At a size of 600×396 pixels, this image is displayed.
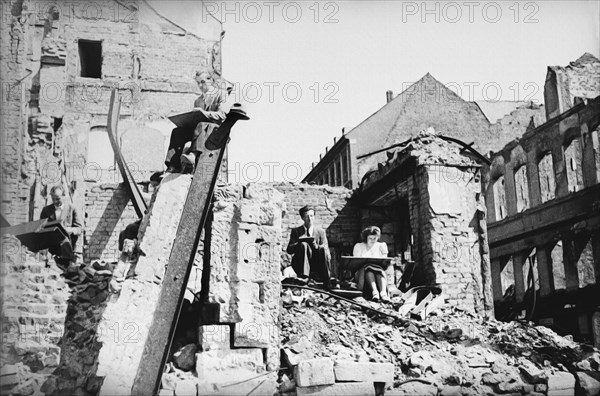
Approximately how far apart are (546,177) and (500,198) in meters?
2.06

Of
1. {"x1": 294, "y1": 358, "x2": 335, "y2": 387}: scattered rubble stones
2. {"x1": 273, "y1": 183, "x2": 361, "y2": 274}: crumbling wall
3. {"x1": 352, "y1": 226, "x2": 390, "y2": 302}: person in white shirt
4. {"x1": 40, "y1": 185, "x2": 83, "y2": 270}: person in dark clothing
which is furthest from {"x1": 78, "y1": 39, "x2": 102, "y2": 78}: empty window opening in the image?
{"x1": 294, "y1": 358, "x2": 335, "y2": 387}: scattered rubble stones

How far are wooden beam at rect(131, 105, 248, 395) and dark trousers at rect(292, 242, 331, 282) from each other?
4.92 metres

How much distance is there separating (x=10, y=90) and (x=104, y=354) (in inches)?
557

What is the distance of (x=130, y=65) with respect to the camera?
2305 centimetres

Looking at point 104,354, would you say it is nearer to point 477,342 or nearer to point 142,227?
point 142,227

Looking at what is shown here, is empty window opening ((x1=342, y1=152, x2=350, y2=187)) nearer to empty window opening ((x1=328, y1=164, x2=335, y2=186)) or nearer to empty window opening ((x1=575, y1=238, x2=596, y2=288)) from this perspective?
empty window opening ((x1=328, y1=164, x2=335, y2=186))

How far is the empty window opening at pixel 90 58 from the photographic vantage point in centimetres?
2323

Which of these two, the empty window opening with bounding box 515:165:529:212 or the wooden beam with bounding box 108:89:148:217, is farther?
the empty window opening with bounding box 515:165:529:212

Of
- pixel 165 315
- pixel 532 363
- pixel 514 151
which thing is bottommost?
pixel 532 363

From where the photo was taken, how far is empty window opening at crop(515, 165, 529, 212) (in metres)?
25.5

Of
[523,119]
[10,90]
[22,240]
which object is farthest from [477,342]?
[523,119]

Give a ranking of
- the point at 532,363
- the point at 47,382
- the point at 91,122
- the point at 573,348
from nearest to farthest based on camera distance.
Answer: the point at 47,382 → the point at 532,363 → the point at 573,348 → the point at 91,122

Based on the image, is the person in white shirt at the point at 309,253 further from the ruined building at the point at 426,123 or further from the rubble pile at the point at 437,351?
the ruined building at the point at 426,123

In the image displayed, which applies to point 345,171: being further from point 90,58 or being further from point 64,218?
point 64,218
